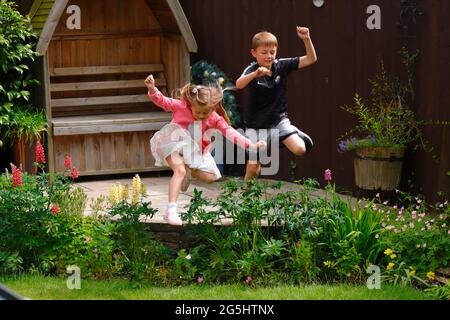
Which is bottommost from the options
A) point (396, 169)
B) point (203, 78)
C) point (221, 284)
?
point (221, 284)

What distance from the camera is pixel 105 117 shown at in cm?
1020

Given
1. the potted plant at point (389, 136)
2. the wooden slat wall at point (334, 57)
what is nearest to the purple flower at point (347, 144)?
the potted plant at point (389, 136)

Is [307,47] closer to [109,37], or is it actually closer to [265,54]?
[265,54]

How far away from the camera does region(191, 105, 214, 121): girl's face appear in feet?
22.1

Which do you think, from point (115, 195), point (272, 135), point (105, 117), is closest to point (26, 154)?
point (105, 117)

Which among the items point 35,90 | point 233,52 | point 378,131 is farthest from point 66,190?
point 233,52

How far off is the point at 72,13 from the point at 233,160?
240cm

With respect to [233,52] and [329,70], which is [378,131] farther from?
[233,52]

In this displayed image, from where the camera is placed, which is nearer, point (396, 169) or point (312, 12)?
point (396, 169)

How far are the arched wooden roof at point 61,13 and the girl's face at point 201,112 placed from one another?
10.1 feet

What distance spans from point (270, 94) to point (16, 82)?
10.8 ft

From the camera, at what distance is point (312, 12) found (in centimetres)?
909
